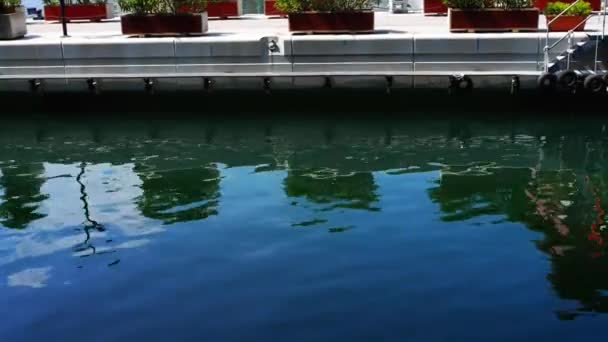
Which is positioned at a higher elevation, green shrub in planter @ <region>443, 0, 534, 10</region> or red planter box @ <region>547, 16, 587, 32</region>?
green shrub in planter @ <region>443, 0, 534, 10</region>

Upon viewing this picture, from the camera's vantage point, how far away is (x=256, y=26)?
2675 centimetres

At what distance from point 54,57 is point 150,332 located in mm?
13734

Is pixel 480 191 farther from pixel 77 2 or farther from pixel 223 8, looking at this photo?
pixel 77 2

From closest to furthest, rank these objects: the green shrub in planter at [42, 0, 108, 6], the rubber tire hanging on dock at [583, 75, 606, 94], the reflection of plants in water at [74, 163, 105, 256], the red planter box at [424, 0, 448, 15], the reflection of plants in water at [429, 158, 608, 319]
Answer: the reflection of plants in water at [429, 158, 608, 319], the reflection of plants in water at [74, 163, 105, 256], the rubber tire hanging on dock at [583, 75, 606, 94], the red planter box at [424, 0, 448, 15], the green shrub in planter at [42, 0, 108, 6]

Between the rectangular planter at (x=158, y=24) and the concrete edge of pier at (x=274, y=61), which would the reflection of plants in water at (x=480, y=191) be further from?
the rectangular planter at (x=158, y=24)

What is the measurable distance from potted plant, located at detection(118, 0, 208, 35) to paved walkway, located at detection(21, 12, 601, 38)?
131 centimetres

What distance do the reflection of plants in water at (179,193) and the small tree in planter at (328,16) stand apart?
6.82 meters

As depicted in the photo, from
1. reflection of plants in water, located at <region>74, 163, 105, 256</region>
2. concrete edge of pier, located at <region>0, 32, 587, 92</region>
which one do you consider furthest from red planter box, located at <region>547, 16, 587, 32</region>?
reflection of plants in water, located at <region>74, 163, 105, 256</region>

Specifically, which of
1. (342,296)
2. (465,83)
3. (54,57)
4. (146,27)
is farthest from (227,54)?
(342,296)

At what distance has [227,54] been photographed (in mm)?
20219

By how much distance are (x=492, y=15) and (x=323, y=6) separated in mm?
4409

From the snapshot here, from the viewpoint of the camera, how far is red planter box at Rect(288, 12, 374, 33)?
69.9ft

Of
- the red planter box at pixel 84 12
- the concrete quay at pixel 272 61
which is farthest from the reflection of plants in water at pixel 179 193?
the red planter box at pixel 84 12

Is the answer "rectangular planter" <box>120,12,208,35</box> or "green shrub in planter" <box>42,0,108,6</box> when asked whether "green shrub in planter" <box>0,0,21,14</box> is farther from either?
"green shrub in planter" <box>42,0,108,6</box>
